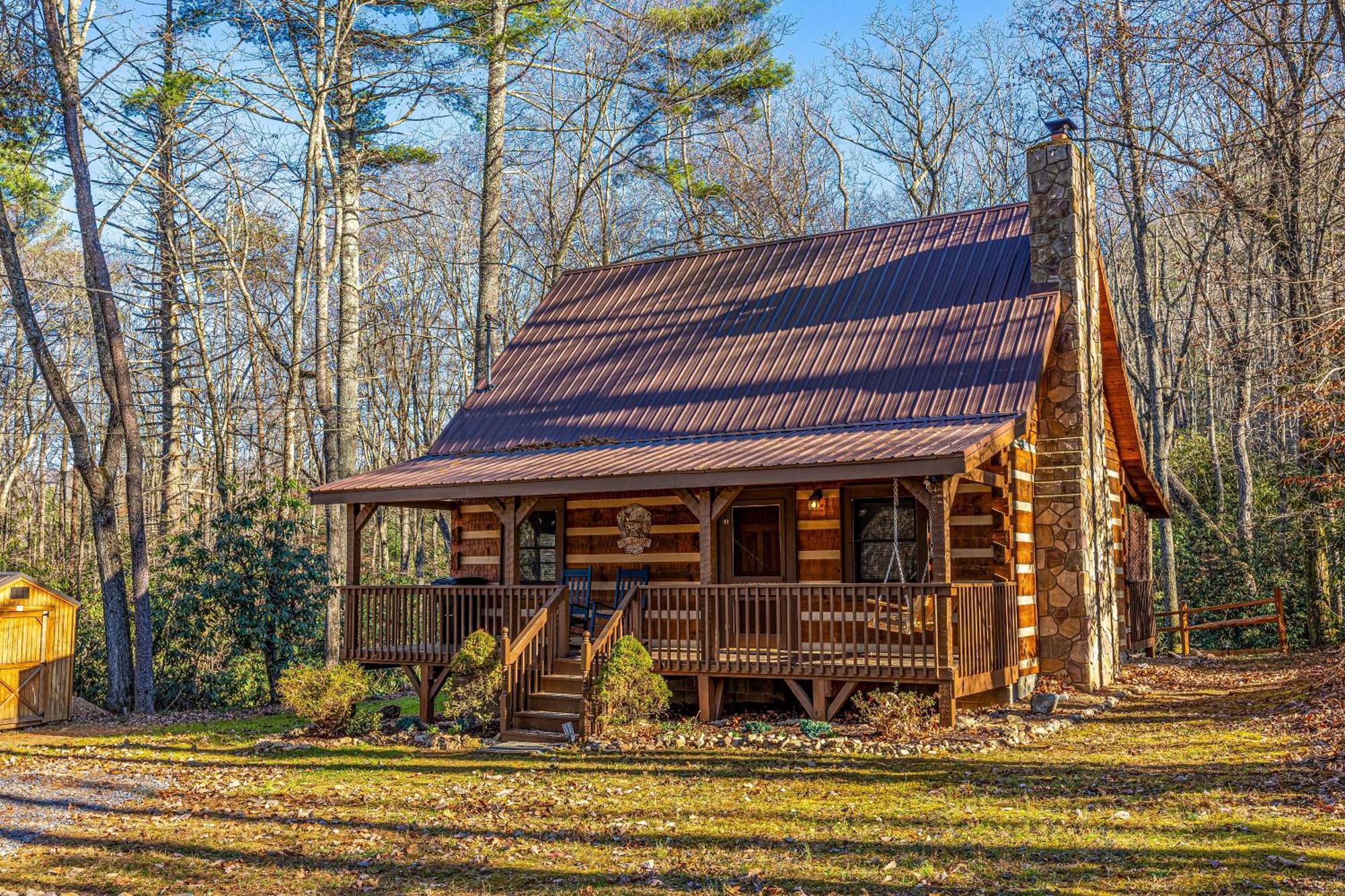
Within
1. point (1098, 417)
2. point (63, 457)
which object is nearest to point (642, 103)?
point (1098, 417)

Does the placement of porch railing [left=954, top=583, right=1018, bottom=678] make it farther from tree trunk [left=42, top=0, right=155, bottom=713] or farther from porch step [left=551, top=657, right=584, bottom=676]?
tree trunk [left=42, top=0, right=155, bottom=713]

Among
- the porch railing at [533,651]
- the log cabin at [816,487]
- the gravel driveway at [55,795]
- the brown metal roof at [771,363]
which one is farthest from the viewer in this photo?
the brown metal roof at [771,363]

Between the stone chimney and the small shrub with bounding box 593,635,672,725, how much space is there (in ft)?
19.0

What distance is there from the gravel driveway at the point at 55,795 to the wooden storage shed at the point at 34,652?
497 centimetres

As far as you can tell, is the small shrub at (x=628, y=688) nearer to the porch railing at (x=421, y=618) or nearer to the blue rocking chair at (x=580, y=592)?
the porch railing at (x=421, y=618)

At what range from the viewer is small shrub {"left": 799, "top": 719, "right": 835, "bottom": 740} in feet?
39.8

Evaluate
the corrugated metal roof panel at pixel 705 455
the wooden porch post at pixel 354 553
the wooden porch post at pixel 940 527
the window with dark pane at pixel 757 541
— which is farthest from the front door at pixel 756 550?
the wooden porch post at pixel 354 553

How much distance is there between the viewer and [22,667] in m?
16.8

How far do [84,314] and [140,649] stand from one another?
67.7ft

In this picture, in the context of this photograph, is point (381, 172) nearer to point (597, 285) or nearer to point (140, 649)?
Answer: point (597, 285)

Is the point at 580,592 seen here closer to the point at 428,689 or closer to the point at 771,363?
the point at 428,689

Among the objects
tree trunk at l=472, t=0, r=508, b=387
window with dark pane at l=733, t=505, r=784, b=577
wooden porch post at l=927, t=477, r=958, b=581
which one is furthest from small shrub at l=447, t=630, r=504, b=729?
tree trunk at l=472, t=0, r=508, b=387

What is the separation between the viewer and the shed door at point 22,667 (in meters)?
16.5

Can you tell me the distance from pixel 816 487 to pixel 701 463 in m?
2.11
